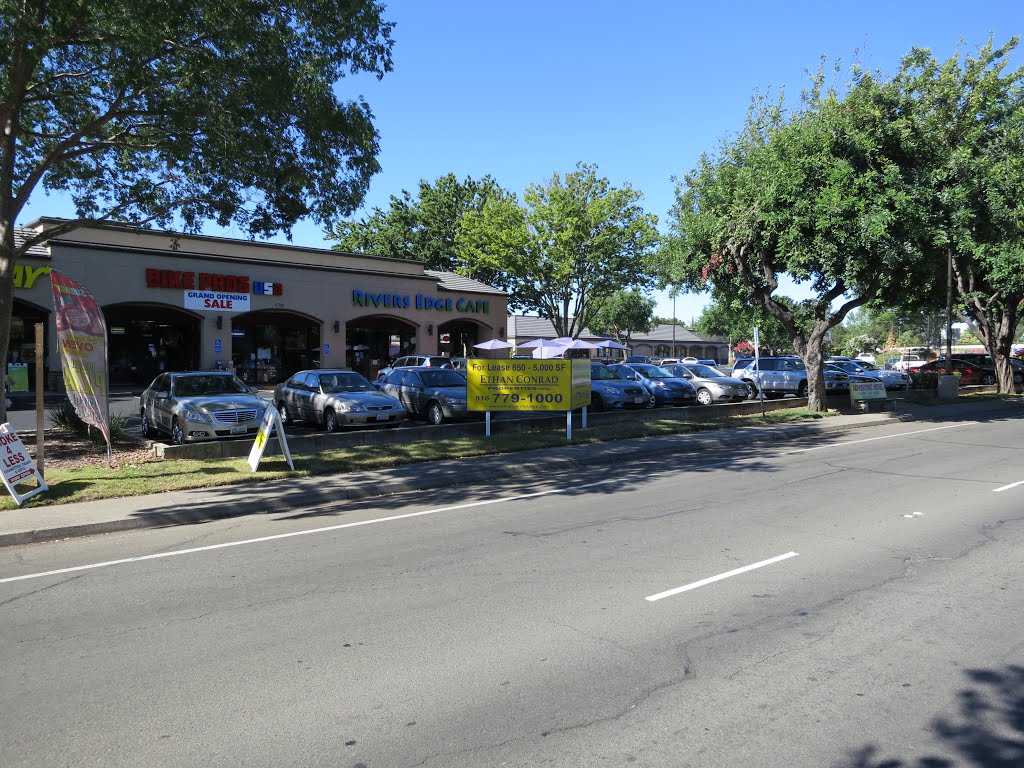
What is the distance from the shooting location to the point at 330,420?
17.0 meters

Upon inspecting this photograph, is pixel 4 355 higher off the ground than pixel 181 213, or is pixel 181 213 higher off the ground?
pixel 181 213

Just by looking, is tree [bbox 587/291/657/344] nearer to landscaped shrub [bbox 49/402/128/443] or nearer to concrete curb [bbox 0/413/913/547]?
concrete curb [bbox 0/413/913/547]

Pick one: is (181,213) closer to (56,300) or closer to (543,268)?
(56,300)

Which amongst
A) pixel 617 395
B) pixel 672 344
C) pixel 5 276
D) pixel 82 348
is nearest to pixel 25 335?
pixel 5 276

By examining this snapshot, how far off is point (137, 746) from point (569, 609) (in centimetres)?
297

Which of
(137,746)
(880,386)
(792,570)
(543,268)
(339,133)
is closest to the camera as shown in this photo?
(137,746)

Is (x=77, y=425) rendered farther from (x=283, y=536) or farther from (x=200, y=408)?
(x=283, y=536)

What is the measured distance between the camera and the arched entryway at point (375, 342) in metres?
37.1

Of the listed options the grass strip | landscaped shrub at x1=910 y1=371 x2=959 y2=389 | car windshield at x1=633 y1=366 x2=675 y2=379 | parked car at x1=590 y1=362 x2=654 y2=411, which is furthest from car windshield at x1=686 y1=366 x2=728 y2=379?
landscaped shrub at x1=910 y1=371 x2=959 y2=389

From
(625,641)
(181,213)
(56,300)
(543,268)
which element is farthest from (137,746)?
(543,268)

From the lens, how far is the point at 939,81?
2578 centimetres

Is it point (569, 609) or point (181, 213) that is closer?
point (569, 609)

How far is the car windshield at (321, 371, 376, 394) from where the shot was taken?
1761cm

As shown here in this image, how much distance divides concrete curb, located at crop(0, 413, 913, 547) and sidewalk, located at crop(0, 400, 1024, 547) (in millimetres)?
10
